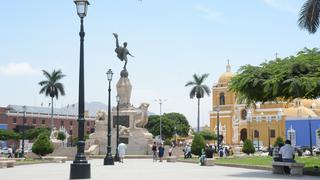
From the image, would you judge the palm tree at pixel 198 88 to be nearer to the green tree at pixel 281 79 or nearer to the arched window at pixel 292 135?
the arched window at pixel 292 135

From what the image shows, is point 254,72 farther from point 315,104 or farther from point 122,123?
point 315,104

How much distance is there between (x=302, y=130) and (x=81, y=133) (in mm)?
76415

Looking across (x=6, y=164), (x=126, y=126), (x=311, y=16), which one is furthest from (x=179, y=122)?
(x=311, y=16)

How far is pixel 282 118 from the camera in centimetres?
9494

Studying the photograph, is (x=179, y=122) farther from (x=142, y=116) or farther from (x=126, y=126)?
(x=126, y=126)

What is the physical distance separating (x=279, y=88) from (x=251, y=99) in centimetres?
241

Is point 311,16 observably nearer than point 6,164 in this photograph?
Yes

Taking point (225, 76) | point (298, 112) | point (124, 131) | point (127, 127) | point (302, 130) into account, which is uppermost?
point (225, 76)

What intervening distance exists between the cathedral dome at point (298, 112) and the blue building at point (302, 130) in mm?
2363

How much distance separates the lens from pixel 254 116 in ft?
332

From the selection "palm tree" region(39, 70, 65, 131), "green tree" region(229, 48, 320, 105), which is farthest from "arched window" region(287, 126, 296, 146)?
"green tree" region(229, 48, 320, 105)

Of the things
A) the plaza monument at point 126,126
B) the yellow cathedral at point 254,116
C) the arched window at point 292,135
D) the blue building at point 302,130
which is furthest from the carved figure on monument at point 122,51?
the arched window at point 292,135

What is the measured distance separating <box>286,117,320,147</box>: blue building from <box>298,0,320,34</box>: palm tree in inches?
2447

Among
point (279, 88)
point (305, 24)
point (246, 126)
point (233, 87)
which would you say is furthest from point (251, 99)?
point (246, 126)
